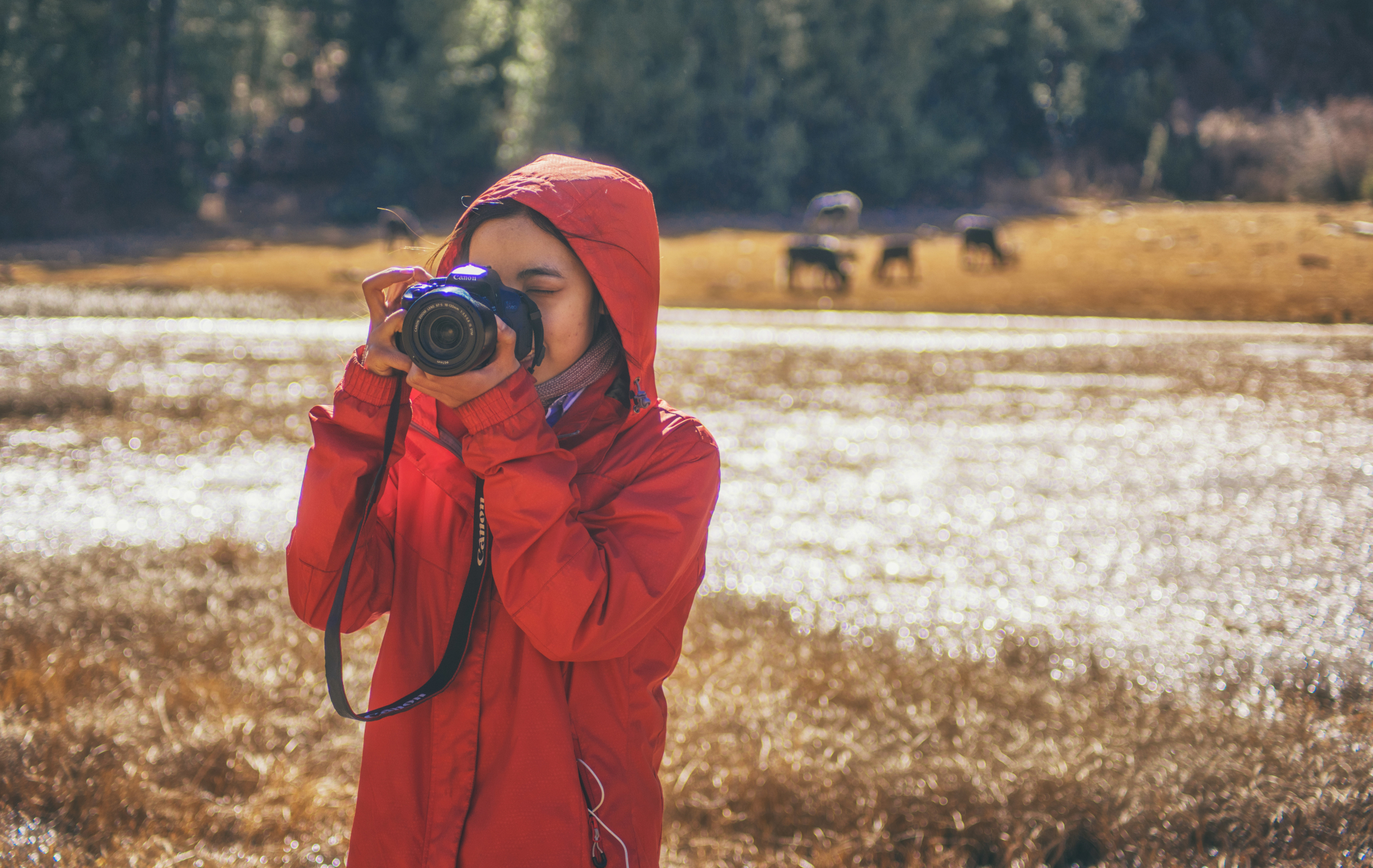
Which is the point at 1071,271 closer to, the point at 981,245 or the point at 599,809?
the point at 981,245

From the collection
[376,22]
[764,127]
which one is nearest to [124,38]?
[376,22]

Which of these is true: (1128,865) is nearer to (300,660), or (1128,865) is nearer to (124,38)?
(300,660)

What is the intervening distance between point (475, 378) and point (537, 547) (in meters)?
0.25

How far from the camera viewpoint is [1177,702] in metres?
3.75

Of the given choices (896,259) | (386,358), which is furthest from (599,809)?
(896,259)

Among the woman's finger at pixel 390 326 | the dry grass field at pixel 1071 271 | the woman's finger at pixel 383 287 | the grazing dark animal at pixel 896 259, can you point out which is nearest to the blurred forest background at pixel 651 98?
the dry grass field at pixel 1071 271

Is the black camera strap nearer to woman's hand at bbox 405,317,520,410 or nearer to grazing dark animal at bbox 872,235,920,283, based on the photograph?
woman's hand at bbox 405,317,520,410

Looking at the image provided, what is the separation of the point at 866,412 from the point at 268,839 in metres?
7.20

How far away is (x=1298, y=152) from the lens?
894 inches

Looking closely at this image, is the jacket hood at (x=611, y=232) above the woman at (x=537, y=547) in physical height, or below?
above

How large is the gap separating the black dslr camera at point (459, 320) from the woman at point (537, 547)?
0.04 m

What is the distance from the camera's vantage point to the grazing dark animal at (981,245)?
20141 mm

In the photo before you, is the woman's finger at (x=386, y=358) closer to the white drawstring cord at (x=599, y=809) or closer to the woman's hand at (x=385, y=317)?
the woman's hand at (x=385, y=317)

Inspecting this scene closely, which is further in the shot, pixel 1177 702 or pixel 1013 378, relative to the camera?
pixel 1013 378
